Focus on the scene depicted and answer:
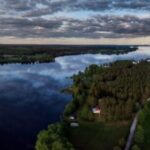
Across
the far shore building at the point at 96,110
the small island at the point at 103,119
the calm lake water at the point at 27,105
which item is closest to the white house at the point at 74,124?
the small island at the point at 103,119

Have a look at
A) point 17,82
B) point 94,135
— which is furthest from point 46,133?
point 17,82

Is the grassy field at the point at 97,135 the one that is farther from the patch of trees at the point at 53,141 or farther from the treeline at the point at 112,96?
the patch of trees at the point at 53,141

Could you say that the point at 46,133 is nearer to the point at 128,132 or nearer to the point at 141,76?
the point at 128,132

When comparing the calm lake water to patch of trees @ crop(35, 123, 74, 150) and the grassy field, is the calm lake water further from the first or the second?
the grassy field

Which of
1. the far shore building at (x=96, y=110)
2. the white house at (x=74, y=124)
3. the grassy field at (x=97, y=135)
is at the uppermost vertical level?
the far shore building at (x=96, y=110)

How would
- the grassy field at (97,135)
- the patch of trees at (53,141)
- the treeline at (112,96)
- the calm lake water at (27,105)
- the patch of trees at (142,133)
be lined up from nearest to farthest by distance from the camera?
the patch of trees at (53,141), the patch of trees at (142,133), the grassy field at (97,135), the calm lake water at (27,105), the treeline at (112,96)

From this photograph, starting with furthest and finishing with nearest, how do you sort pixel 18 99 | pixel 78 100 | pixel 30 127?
pixel 18 99 < pixel 78 100 < pixel 30 127

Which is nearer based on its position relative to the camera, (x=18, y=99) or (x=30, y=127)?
(x=30, y=127)

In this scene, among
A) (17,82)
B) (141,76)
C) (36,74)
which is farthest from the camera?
(36,74)

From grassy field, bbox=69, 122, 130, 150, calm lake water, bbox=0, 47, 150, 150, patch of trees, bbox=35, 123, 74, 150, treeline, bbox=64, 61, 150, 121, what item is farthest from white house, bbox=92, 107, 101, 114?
patch of trees, bbox=35, 123, 74, 150
